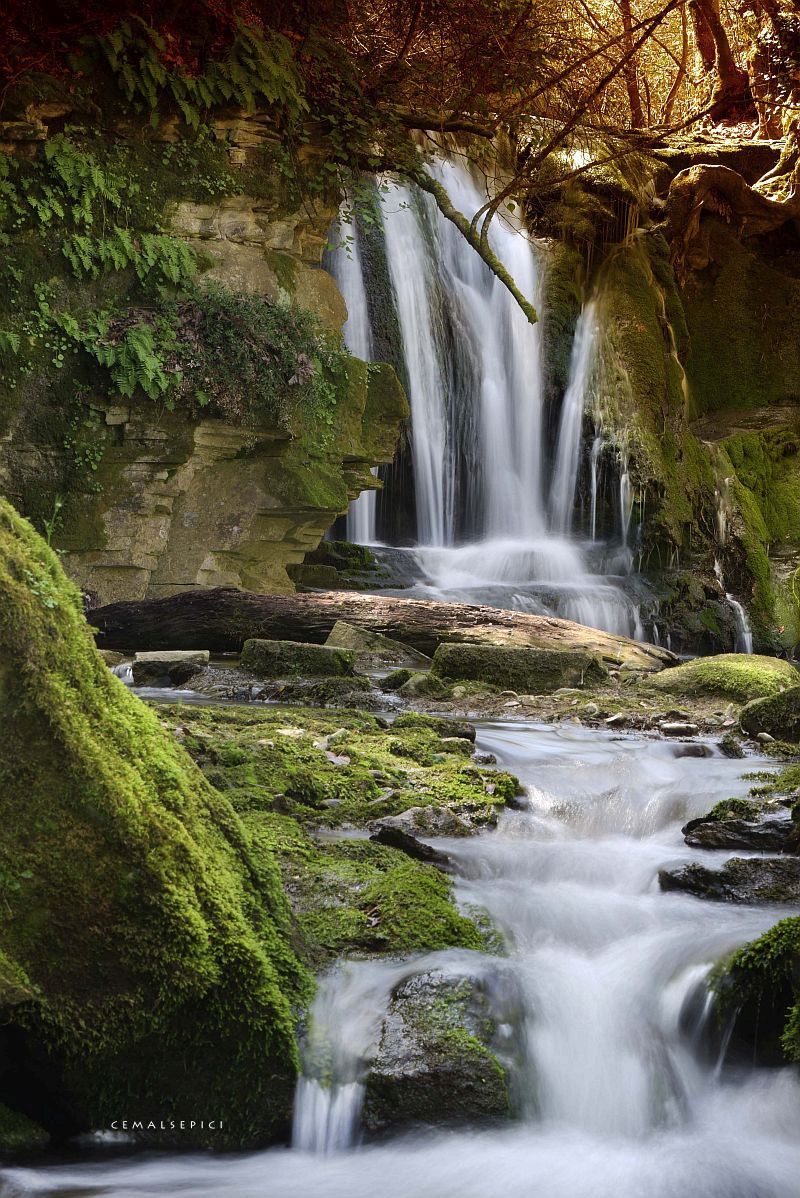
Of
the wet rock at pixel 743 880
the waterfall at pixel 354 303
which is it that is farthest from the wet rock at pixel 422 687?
the waterfall at pixel 354 303

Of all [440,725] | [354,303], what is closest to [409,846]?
[440,725]

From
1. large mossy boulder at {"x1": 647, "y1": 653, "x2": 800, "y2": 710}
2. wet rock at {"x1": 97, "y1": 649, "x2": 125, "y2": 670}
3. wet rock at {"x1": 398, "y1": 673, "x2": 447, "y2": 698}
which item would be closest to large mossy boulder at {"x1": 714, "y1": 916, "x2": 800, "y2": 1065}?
wet rock at {"x1": 398, "y1": 673, "x2": 447, "y2": 698}

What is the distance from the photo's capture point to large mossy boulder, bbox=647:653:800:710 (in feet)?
30.2

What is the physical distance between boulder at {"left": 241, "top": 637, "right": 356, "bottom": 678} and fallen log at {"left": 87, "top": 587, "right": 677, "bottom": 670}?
1.14 metres

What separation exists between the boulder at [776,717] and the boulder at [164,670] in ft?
14.7

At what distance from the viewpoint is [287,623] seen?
10.4 m

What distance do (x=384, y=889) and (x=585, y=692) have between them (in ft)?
18.2

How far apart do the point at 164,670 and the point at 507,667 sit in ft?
9.87

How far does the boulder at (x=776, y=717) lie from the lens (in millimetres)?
7383

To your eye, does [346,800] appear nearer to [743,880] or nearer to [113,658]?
[743,880]

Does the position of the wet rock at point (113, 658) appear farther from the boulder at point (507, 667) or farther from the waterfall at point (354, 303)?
the waterfall at point (354, 303)

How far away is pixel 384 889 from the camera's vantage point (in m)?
3.74

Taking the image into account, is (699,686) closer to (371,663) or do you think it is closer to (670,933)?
(371,663)

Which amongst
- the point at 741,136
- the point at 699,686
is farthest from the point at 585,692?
the point at 741,136
